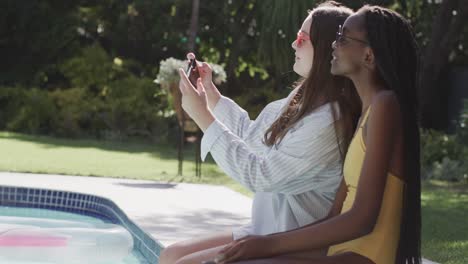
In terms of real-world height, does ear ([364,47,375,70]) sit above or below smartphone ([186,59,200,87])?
above

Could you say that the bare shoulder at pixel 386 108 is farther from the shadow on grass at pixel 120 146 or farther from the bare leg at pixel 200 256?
the shadow on grass at pixel 120 146

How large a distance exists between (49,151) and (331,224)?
10.8m

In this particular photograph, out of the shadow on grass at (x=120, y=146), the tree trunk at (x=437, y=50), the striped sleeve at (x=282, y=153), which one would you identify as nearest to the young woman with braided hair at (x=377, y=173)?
the striped sleeve at (x=282, y=153)

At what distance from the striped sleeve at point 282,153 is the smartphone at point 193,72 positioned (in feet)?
1.12

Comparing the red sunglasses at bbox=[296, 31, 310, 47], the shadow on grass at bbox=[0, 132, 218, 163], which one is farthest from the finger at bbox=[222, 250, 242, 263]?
the shadow on grass at bbox=[0, 132, 218, 163]

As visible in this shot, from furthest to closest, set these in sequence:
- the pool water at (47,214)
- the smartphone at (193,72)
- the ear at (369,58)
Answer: the pool water at (47,214) → the smartphone at (193,72) → the ear at (369,58)

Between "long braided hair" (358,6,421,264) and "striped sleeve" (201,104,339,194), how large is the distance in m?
0.26

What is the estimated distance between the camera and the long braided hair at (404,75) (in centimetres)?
205

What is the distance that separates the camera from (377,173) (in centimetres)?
198

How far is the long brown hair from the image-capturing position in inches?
91.0

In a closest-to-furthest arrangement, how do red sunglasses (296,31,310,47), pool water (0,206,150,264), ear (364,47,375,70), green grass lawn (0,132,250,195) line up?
ear (364,47,375,70) < red sunglasses (296,31,310,47) < pool water (0,206,150,264) < green grass lawn (0,132,250,195)

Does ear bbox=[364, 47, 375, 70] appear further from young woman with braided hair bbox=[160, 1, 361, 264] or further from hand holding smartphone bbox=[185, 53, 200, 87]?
hand holding smartphone bbox=[185, 53, 200, 87]

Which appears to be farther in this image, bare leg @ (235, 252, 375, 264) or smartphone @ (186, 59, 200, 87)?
smartphone @ (186, 59, 200, 87)

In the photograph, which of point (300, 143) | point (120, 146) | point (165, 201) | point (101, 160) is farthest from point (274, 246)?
point (120, 146)
